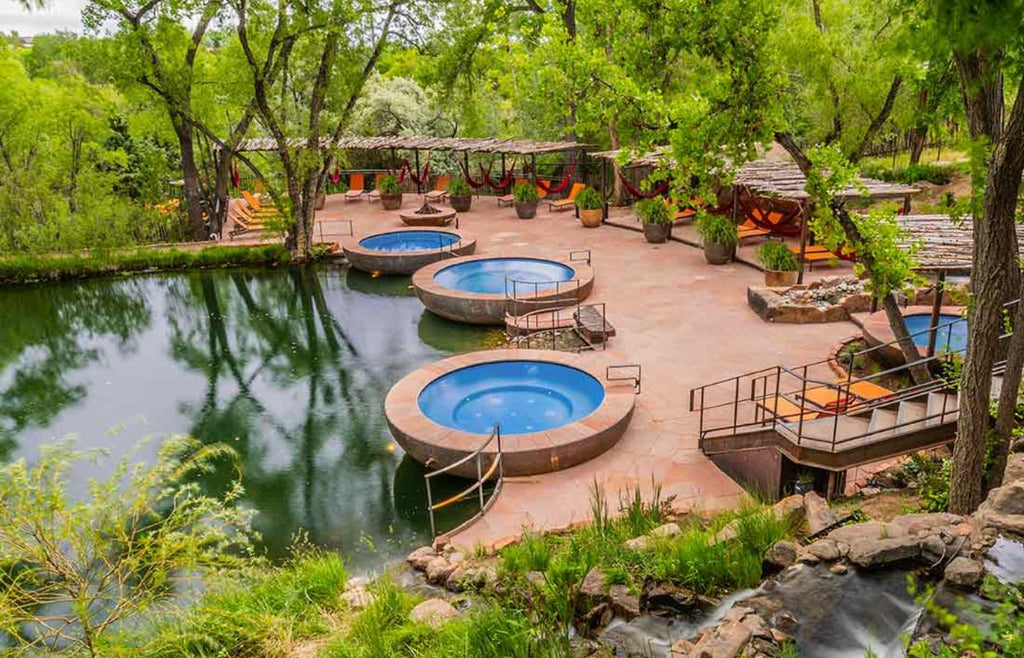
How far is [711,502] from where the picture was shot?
6.96m

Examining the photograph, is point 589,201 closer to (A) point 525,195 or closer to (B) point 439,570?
(A) point 525,195

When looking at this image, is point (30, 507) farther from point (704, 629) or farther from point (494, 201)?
point (494, 201)

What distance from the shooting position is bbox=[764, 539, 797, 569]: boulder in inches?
183

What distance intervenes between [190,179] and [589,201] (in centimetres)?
1076

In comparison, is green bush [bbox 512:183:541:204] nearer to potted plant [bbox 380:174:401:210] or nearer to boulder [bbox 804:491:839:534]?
potted plant [bbox 380:174:401:210]

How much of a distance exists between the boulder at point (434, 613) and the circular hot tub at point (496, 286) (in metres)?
7.61

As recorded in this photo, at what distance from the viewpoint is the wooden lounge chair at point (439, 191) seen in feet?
75.8

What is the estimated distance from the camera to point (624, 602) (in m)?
4.48

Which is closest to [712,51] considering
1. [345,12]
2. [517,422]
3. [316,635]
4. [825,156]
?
[825,156]

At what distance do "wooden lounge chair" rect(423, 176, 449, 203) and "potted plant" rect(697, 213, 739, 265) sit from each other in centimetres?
1000

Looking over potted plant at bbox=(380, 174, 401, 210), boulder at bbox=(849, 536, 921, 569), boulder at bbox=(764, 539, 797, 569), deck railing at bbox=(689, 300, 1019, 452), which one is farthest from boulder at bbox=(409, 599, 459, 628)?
potted plant at bbox=(380, 174, 401, 210)

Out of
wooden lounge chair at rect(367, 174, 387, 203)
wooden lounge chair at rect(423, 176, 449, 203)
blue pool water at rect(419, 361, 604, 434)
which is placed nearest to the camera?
blue pool water at rect(419, 361, 604, 434)

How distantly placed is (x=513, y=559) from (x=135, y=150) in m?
24.6

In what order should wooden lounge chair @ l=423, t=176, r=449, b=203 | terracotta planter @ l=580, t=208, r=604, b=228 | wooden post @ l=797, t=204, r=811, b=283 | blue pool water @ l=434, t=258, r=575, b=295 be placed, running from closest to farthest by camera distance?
wooden post @ l=797, t=204, r=811, b=283
blue pool water @ l=434, t=258, r=575, b=295
terracotta planter @ l=580, t=208, r=604, b=228
wooden lounge chair @ l=423, t=176, r=449, b=203
